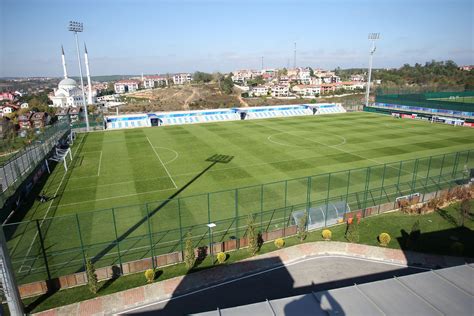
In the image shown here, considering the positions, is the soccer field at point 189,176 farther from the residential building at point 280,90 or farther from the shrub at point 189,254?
the residential building at point 280,90

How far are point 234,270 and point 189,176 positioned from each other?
1343 cm

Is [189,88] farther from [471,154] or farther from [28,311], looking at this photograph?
[28,311]

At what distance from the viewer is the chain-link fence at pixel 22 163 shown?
1984 cm

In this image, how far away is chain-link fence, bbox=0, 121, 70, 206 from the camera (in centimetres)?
1984

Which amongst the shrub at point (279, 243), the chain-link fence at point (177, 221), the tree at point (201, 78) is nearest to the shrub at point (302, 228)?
the shrub at point (279, 243)

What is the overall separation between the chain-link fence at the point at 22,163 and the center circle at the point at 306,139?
978 inches

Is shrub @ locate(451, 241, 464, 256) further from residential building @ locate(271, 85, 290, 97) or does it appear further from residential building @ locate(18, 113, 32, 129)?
residential building @ locate(271, 85, 290, 97)

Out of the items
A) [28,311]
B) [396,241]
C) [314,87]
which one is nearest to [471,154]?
[396,241]

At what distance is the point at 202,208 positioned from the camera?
19.4 metres

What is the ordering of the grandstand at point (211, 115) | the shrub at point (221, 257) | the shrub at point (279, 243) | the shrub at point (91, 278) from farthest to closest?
the grandstand at point (211, 115)
the shrub at point (279, 243)
the shrub at point (221, 257)
the shrub at point (91, 278)

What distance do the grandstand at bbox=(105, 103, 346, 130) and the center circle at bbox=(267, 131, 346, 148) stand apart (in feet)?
53.7

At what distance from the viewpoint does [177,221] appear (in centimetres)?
1781

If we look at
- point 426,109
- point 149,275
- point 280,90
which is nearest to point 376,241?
point 149,275

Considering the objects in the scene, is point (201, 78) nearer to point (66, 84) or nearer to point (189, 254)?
point (66, 84)
